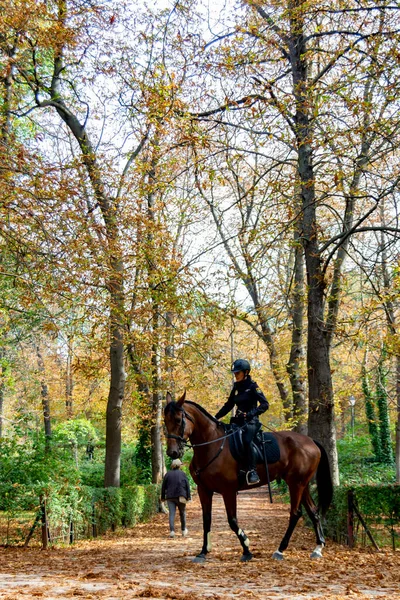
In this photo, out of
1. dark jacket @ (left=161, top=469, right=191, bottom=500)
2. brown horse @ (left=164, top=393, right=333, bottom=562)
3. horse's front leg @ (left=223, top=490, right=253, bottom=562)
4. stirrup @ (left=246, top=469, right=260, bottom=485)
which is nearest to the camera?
brown horse @ (left=164, top=393, right=333, bottom=562)

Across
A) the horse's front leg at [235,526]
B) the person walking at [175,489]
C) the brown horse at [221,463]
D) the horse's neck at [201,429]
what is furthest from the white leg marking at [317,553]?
the person walking at [175,489]

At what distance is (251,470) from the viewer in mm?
9219

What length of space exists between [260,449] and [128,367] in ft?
37.5

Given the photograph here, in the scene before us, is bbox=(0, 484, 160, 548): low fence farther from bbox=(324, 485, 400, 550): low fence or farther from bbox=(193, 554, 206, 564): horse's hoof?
bbox=(324, 485, 400, 550): low fence

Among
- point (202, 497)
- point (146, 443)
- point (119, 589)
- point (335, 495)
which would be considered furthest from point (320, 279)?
point (146, 443)

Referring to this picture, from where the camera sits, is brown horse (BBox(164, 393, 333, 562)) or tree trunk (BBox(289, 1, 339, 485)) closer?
brown horse (BBox(164, 393, 333, 562))

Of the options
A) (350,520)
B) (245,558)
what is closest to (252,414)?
(245,558)

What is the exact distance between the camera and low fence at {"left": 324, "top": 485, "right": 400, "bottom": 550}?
1072 centimetres

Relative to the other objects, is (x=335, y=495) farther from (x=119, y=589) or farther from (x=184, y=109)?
(x=184, y=109)

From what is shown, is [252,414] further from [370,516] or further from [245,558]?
[370,516]

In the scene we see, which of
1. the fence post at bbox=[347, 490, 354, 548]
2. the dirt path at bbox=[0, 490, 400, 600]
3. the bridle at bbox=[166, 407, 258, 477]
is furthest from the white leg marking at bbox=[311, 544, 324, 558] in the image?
the bridle at bbox=[166, 407, 258, 477]

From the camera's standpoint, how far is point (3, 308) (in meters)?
15.6

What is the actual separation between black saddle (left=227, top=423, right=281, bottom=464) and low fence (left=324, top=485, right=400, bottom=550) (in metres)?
2.23

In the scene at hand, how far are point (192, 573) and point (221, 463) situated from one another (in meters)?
1.83
